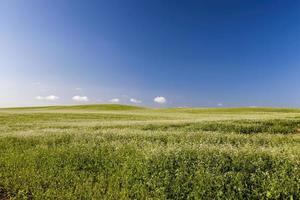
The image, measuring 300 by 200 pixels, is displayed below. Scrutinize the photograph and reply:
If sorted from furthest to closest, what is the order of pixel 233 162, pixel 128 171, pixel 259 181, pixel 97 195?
pixel 128 171 → pixel 233 162 → pixel 97 195 → pixel 259 181

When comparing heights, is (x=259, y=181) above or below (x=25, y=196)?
above

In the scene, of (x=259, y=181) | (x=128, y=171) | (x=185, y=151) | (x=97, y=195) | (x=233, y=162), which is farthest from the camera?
(x=185, y=151)

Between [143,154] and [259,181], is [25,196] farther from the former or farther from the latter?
[259,181]

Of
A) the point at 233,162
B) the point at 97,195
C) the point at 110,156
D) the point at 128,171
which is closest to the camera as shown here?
the point at 97,195

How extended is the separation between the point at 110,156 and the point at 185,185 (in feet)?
13.9

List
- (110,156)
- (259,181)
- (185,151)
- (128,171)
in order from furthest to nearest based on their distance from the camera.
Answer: (110,156), (185,151), (128,171), (259,181)

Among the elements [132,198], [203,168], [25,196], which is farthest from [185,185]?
[25,196]

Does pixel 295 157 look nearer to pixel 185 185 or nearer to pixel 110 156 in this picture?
pixel 185 185

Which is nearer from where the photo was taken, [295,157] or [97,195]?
[97,195]

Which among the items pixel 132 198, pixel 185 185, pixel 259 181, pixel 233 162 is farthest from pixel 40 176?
pixel 259 181

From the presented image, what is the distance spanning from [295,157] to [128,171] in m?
5.95

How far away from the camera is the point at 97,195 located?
8.21 m

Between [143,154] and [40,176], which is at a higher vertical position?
[143,154]

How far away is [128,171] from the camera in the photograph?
9.57 m
